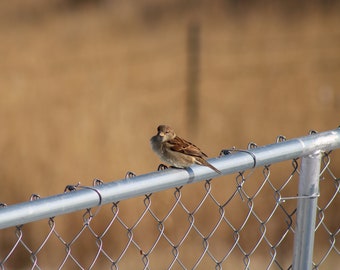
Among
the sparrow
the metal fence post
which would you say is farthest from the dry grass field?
the metal fence post

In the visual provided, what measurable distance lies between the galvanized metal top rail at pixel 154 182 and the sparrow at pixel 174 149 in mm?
395

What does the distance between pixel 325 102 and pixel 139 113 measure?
147 cm

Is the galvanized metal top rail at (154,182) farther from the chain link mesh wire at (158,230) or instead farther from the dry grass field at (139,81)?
the chain link mesh wire at (158,230)

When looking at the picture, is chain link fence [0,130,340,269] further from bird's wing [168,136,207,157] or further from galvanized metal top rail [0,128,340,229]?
galvanized metal top rail [0,128,340,229]

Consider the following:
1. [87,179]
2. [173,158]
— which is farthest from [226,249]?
[173,158]

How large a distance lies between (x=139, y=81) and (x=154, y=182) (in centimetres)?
421

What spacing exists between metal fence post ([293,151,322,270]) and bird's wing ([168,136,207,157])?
472mm

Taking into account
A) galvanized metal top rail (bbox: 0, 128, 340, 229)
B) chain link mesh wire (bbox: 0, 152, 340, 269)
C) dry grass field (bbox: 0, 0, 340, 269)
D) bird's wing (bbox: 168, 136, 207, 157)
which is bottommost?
galvanized metal top rail (bbox: 0, 128, 340, 229)

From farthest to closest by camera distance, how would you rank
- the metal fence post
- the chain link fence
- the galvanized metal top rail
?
1. the chain link fence
2. the metal fence post
3. the galvanized metal top rail

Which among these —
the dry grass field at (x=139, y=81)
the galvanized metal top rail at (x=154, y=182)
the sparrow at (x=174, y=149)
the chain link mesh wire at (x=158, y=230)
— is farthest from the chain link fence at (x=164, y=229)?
the galvanized metal top rail at (x=154, y=182)

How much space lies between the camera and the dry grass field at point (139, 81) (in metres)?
6.03

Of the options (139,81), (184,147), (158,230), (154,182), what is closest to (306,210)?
(154,182)

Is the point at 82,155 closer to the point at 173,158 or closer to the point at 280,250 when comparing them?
the point at 280,250

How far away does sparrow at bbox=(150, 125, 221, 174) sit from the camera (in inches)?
117
